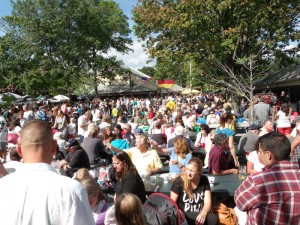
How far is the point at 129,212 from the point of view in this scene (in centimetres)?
309

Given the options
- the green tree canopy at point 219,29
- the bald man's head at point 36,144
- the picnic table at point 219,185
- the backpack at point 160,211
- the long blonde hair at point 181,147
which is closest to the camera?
the bald man's head at point 36,144

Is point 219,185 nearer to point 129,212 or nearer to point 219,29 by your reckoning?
point 129,212

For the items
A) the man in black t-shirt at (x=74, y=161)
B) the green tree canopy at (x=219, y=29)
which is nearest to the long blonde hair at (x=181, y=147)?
the man in black t-shirt at (x=74, y=161)

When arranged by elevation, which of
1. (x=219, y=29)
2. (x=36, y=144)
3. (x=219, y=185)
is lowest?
(x=219, y=185)

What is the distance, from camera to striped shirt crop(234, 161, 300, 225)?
95.0 inches

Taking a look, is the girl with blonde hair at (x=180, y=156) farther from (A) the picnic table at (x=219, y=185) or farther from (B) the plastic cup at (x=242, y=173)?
(B) the plastic cup at (x=242, y=173)

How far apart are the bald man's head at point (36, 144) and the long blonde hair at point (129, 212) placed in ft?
4.58

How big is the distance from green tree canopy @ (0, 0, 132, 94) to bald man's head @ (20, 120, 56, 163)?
33.1 meters

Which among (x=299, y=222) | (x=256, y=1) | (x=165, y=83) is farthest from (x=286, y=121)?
(x=165, y=83)

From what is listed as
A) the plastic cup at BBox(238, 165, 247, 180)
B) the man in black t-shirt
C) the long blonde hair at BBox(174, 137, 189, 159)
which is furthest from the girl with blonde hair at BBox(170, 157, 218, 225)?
the man in black t-shirt

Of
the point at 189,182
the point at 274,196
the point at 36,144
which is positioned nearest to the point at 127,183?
the point at 189,182

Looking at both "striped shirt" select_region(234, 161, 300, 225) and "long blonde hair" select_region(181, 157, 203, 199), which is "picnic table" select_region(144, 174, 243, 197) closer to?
"long blonde hair" select_region(181, 157, 203, 199)

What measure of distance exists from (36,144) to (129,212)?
1517mm

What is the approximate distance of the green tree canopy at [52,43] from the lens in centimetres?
3378
